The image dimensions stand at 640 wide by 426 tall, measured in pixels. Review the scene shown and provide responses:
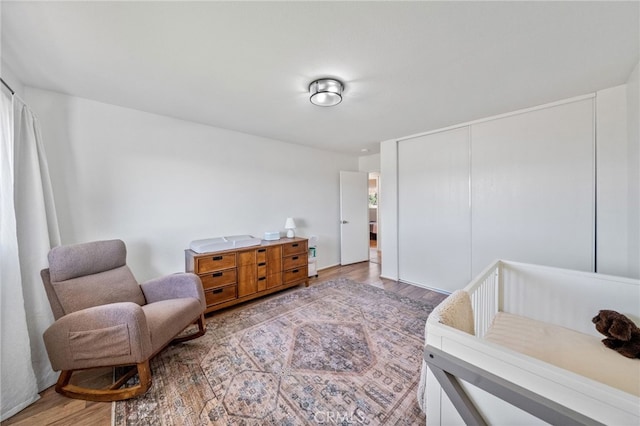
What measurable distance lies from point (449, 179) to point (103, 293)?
3.85m

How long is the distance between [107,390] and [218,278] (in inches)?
47.9

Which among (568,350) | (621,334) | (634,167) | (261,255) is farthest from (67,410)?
(634,167)

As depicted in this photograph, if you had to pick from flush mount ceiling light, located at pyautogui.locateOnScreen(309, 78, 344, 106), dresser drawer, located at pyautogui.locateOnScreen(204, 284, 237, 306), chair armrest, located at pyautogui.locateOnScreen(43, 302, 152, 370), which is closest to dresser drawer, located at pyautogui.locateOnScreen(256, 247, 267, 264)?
dresser drawer, located at pyautogui.locateOnScreen(204, 284, 237, 306)

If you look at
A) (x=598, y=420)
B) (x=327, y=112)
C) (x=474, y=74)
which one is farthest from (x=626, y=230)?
(x=327, y=112)

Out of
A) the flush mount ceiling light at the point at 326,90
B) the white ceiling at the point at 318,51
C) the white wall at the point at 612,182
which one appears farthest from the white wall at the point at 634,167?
the flush mount ceiling light at the point at 326,90

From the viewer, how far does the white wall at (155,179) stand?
216 centimetres

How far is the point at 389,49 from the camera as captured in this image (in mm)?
1513

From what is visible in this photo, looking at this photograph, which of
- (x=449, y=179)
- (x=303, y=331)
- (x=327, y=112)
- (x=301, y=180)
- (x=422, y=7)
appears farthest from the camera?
(x=301, y=180)

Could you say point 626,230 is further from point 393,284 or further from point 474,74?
point 393,284

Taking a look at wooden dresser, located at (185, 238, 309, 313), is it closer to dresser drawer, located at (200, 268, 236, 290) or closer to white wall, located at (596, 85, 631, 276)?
dresser drawer, located at (200, 268, 236, 290)

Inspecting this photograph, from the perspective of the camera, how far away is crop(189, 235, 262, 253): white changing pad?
260cm

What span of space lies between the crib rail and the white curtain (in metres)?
2.71

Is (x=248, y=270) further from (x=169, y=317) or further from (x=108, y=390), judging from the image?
(x=108, y=390)

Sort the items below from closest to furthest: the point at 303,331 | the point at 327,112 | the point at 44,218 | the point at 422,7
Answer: the point at 422,7, the point at 44,218, the point at 303,331, the point at 327,112
